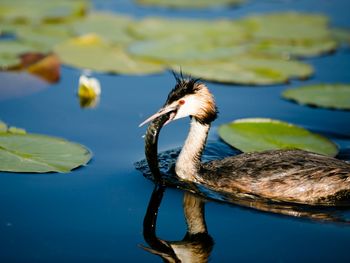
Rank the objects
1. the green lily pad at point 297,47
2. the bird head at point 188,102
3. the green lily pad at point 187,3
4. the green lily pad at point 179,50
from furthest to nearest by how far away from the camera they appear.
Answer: the green lily pad at point 187,3 → the green lily pad at point 297,47 → the green lily pad at point 179,50 → the bird head at point 188,102

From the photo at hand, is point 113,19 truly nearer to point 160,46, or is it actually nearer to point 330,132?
point 160,46

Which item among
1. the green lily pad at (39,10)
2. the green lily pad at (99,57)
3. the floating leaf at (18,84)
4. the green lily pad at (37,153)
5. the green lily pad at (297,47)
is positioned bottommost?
the green lily pad at (37,153)

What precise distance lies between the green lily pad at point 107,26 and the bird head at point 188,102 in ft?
16.8

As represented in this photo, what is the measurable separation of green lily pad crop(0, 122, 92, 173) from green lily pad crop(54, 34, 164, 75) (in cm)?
303

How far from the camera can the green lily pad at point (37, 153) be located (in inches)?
278

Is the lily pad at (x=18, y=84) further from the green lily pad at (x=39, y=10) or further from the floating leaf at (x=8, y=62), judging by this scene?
the green lily pad at (x=39, y=10)

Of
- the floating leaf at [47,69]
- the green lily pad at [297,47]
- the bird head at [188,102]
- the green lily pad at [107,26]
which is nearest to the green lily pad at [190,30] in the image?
the green lily pad at [107,26]

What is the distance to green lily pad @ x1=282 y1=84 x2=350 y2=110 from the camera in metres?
9.33

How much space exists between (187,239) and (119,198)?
104 centimetres

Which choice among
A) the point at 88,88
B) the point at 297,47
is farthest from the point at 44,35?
the point at 297,47

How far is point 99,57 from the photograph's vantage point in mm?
10906

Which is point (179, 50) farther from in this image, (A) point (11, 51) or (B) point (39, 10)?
(B) point (39, 10)

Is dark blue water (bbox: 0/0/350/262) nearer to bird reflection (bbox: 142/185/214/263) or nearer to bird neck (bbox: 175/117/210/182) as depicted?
bird reflection (bbox: 142/185/214/263)

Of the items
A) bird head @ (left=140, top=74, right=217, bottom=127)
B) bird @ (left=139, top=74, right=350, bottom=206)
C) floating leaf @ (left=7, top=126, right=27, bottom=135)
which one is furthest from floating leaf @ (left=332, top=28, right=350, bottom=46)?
floating leaf @ (left=7, top=126, right=27, bottom=135)
